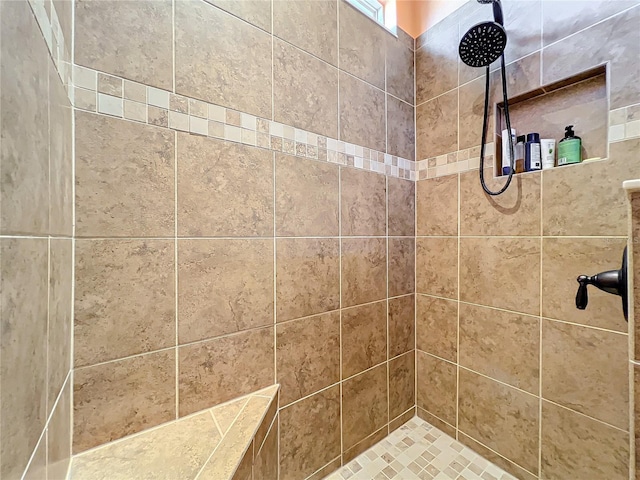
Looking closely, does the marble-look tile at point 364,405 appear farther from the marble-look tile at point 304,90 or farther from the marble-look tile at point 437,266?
the marble-look tile at point 304,90

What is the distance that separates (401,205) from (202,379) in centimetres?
116

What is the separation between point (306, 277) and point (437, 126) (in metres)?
1.06

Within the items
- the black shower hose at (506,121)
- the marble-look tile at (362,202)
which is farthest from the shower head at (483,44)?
the marble-look tile at (362,202)

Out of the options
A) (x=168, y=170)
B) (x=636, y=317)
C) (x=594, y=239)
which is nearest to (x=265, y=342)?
(x=168, y=170)

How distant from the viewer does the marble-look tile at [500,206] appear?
3.40ft

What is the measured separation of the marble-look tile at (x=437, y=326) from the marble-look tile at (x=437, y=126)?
0.79 meters

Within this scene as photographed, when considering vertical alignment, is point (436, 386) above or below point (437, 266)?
below

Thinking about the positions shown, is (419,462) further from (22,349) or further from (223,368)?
(22,349)

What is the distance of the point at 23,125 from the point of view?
0.36 m

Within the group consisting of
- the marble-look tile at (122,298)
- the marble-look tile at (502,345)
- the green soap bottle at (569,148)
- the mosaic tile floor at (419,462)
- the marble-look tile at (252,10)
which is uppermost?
the marble-look tile at (252,10)

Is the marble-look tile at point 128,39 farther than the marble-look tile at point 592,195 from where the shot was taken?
No

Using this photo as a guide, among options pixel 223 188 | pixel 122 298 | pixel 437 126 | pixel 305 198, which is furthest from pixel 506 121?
pixel 122 298

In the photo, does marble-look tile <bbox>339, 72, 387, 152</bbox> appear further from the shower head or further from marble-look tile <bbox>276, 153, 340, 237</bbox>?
the shower head

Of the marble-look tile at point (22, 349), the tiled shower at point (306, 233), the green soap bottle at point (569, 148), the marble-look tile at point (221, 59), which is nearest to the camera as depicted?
the marble-look tile at point (22, 349)
